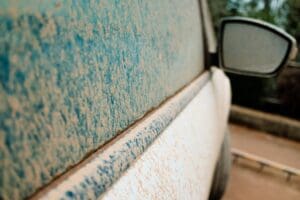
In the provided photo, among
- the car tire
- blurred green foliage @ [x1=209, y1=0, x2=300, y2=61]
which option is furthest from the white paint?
blurred green foliage @ [x1=209, y1=0, x2=300, y2=61]

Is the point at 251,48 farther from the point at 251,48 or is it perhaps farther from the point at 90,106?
the point at 90,106

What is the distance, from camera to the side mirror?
149 cm

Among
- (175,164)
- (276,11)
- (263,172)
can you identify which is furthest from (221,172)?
(276,11)

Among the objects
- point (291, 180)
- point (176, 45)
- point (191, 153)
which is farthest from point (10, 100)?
point (291, 180)

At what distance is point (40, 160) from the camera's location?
327 millimetres

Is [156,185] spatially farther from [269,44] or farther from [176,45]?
[269,44]

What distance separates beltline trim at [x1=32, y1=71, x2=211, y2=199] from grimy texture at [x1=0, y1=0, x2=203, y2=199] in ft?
0.04

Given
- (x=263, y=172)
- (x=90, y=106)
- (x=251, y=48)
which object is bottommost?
(x=263, y=172)

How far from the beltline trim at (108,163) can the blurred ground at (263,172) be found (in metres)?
2.55

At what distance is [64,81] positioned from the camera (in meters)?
0.36

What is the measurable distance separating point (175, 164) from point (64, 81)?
1.06 ft

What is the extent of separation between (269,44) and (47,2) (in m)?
1.39

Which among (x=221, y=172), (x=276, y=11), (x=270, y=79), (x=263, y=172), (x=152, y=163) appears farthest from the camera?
(x=270, y=79)

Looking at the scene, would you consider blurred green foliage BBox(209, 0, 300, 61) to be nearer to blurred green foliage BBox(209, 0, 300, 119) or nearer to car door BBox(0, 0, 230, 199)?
blurred green foliage BBox(209, 0, 300, 119)
